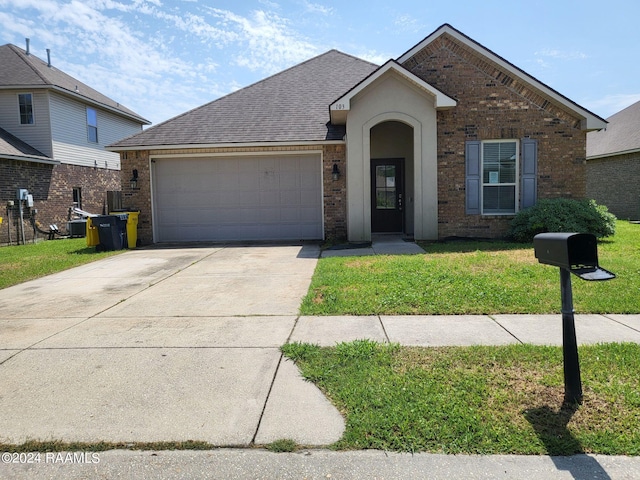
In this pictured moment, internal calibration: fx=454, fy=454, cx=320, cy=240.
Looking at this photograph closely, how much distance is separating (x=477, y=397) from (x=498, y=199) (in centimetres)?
1047

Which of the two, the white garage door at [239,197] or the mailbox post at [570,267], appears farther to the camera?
the white garage door at [239,197]

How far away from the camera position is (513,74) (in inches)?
490

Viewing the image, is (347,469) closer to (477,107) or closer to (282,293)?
(282,293)

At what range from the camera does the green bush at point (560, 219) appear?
37.6ft

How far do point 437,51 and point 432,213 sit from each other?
14.9 feet

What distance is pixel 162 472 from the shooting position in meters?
2.77

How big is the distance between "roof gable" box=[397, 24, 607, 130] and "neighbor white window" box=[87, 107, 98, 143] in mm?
15887

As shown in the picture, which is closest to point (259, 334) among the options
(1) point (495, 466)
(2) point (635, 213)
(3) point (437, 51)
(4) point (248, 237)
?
(1) point (495, 466)

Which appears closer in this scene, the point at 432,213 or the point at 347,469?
the point at 347,469

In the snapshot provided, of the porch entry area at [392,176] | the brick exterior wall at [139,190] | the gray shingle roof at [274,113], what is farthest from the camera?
the porch entry area at [392,176]

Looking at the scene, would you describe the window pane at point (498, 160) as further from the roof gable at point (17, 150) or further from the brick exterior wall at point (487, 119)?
the roof gable at point (17, 150)

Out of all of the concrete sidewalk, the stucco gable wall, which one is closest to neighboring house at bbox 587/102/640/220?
the stucco gable wall

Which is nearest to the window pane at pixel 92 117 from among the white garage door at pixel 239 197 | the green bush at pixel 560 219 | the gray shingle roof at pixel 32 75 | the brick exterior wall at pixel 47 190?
the gray shingle roof at pixel 32 75

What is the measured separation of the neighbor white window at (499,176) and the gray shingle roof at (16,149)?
628 inches
